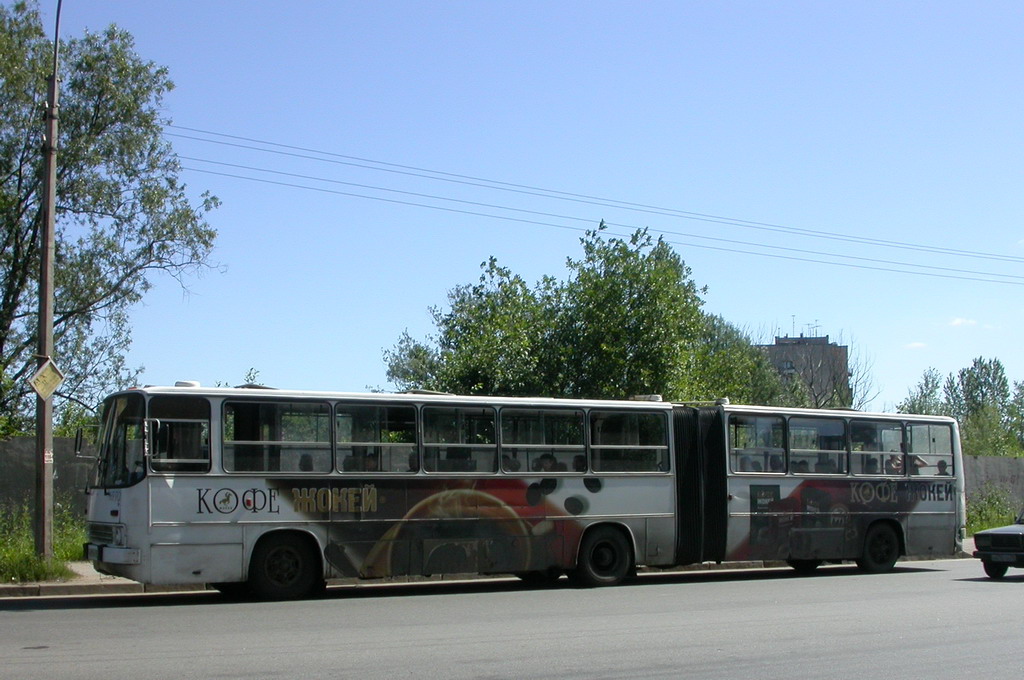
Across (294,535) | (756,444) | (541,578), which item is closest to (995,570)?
(756,444)

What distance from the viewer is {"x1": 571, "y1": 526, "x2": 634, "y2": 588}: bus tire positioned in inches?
691

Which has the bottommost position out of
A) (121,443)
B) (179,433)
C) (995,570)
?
(995,570)

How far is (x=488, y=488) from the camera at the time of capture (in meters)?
16.7

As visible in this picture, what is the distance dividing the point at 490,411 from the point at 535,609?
3.67 meters

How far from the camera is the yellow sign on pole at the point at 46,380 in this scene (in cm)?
1617

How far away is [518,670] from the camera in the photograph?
9375 millimetres

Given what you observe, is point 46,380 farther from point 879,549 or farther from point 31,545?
point 879,549

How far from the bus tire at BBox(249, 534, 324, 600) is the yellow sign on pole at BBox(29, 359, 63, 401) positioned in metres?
3.95

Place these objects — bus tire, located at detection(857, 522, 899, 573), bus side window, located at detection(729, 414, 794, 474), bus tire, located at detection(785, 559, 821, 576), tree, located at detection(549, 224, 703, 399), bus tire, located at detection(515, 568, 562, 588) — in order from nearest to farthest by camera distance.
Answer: bus tire, located at detection(515, 568, 562, 588)
bus side window, located at detection(729, 414, 794, 474)
bus tire, located at detection(857, 522, 899, 573)
bus tire, located at detection(785, 559, 821, 576)
tree, located at detection(549, 224, 703, 399)

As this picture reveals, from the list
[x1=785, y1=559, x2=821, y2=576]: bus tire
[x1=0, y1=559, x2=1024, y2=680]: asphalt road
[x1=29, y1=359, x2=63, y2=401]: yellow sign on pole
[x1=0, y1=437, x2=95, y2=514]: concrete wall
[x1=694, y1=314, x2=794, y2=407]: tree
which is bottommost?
[x1=785, y1=559, x2=821, y2=576]: bus tire

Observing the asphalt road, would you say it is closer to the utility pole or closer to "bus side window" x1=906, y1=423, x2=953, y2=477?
the utility pole

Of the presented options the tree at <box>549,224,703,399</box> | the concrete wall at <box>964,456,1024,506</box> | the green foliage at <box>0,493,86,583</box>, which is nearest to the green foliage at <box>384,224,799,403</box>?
the tree at <box>549,224,703,399</box>

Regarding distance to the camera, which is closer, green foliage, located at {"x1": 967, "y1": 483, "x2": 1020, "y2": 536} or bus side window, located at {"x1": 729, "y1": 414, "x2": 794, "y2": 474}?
bus side window, located at {"x1": 729, "y1": 414, "x2": 794, "y2": 474}

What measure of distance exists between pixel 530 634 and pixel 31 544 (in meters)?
9.87
